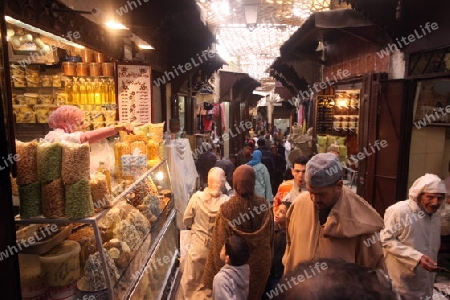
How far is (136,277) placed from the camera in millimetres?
3203

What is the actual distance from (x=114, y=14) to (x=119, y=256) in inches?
166

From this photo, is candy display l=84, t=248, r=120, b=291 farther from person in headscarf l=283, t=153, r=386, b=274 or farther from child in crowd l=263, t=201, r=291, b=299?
child in crowd l=263, t=201, r=291, b=299

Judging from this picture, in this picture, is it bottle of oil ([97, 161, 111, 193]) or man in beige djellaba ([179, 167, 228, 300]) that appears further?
man in beige djellaba ([179, 167, 228, 300])

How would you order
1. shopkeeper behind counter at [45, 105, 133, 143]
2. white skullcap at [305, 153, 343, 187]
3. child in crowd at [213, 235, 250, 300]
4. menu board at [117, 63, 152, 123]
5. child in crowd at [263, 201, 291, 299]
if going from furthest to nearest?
menu board at [117, 63, 152, 123]
child in crowd at [263, 201, 291, 299]
shopkeeper behind counter at [45, 105, 133, 143]
child in crowd at [213, 235, 250, 300]
white skullcap at [305, 153, 343, 187]

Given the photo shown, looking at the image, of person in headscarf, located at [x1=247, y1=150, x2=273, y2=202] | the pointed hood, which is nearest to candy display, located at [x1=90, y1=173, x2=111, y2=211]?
the pointed hood

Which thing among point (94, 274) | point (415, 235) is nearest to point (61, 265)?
point (94, 274)

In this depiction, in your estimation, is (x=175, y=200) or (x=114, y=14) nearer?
(x=114, y=14)

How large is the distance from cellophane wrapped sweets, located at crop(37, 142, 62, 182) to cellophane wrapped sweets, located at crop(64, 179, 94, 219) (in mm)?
133

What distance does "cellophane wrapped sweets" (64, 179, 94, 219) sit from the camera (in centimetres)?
236

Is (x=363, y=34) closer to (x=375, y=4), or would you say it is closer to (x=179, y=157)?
(x=375, y=4)

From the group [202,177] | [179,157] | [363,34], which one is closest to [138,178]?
[179,157]

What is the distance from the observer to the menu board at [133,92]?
17.7 ft

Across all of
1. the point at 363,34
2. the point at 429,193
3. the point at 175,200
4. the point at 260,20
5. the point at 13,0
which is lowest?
the point at 175,200

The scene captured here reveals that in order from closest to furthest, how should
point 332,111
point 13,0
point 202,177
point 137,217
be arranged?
point 13,0 → point 137,217 → point 202,177 → point 332,111
